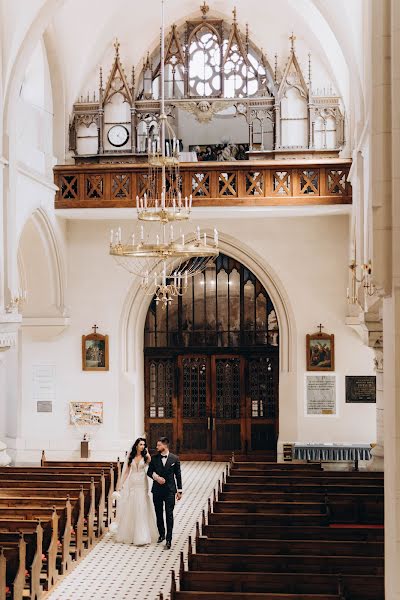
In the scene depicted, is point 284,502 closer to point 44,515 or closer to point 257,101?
point 44,515

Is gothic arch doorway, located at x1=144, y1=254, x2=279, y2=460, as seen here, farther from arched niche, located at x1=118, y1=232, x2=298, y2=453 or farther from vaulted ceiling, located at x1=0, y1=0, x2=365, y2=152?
vaulted ceiling, located at x1=0, y1=0, x2=365, y2=152

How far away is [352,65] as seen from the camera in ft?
44.1

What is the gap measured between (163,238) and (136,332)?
5.48 m

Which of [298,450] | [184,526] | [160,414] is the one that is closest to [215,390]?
[160,414]

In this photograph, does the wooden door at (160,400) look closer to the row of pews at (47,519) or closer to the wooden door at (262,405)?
the wooden door at (262,405)

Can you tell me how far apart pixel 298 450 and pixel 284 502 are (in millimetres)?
6515

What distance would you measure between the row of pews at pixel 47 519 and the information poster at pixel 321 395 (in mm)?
5138

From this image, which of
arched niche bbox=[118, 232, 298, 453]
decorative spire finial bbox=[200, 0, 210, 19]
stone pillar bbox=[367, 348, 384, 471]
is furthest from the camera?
decorative spire finial bbox=[200, 0, 210, 19]

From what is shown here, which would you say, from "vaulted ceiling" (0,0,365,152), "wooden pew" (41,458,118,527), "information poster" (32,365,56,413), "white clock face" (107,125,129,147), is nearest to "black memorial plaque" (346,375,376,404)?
"vaulted ceiling" (0,0,365,152)

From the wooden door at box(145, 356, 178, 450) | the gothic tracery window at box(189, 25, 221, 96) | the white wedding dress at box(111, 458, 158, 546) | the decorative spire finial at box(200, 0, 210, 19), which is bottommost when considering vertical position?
the white wedding dress at box(111, 458, 158, 546)

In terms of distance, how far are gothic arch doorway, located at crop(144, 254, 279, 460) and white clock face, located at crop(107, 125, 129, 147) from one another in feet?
11.1

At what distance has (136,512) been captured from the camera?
11.8 metres

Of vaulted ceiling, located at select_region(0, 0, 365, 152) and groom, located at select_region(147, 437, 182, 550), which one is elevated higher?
vaulted ceiling, located at select_region(0, 0, 365, 152)

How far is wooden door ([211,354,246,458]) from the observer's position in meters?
18.8
